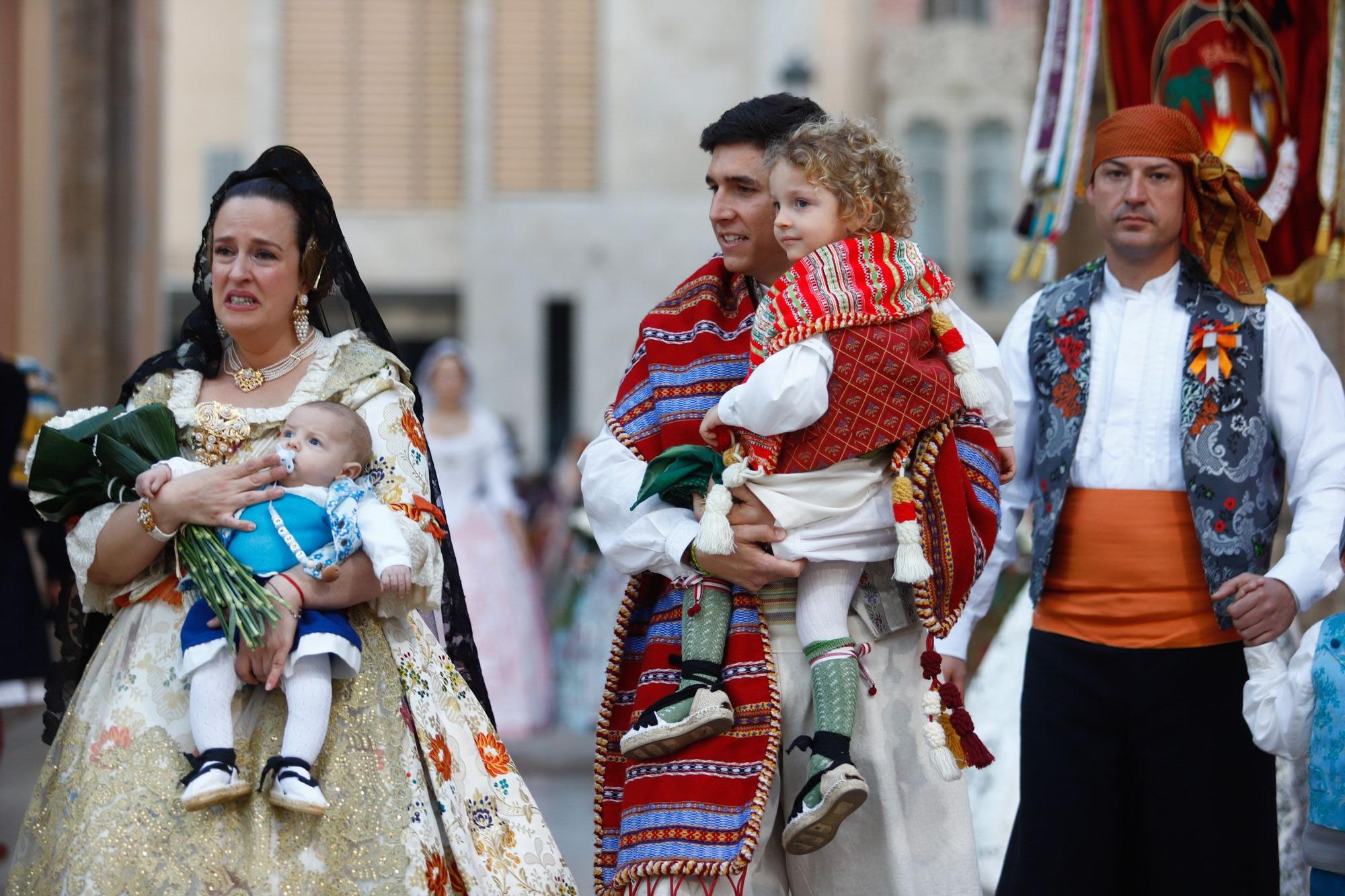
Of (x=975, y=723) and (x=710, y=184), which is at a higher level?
(x=710, y=184)

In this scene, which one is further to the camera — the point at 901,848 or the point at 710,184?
the point at 710,184

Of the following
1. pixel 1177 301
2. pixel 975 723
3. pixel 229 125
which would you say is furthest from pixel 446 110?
pixel 1177 301

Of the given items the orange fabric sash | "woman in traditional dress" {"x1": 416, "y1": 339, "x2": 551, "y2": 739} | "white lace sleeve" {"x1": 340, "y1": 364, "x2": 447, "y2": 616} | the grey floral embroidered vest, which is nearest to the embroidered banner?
the grey floral embroidered vest

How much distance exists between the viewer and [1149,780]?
3830 mm

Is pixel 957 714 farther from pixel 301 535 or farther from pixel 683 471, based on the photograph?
pixel 301 535

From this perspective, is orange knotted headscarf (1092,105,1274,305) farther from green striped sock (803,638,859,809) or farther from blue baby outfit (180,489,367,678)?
blue baby outfit (180,489,367,678)

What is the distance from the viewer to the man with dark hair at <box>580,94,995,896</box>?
3227mm

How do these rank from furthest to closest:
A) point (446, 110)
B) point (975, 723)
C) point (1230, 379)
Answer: point (446, 110), point (975, 723), point (1230, 379)

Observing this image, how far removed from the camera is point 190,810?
129 inches

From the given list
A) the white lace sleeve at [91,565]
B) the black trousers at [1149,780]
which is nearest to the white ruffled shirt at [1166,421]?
the black trousers at [1149,780]

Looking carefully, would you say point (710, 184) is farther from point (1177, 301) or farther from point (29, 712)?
point (29, 712)

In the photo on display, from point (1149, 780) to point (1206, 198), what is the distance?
4.33 ft

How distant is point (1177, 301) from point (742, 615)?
1.36 metres

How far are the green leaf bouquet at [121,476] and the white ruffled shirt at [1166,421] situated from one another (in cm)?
Result: 154
